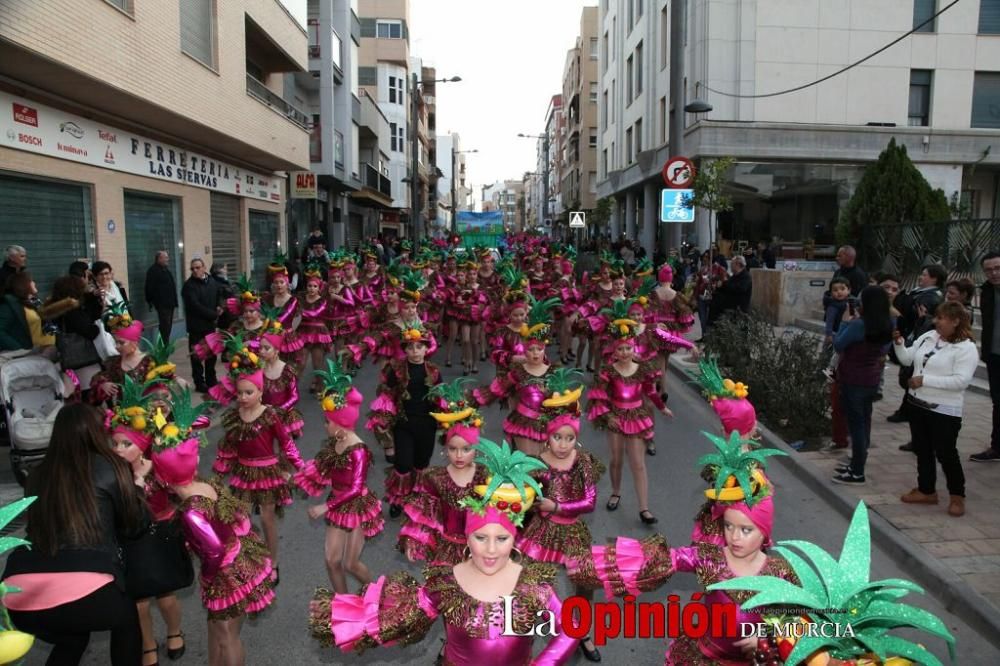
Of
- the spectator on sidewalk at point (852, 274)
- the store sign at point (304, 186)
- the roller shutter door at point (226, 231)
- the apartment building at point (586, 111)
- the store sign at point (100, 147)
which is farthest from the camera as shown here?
the apartment building at point (586, 111)

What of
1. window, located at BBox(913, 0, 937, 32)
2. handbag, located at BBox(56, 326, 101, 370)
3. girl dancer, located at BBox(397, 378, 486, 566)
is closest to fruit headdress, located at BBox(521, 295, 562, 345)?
girl dancer, located at BBox(397, 378, 486, 566)

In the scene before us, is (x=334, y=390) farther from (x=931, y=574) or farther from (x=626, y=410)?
(x=931, y=574)

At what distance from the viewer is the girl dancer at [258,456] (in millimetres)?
5535

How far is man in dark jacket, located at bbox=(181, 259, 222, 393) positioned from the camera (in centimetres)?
1094

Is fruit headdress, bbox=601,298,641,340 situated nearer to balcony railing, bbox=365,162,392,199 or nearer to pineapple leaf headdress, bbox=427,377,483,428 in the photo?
pineapple leaf headdress, bbox=427,377,483,428

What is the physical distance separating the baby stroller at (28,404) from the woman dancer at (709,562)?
5283 mm

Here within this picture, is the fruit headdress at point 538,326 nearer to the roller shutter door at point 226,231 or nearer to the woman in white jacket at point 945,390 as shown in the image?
the woman in white jacket at point 945,390

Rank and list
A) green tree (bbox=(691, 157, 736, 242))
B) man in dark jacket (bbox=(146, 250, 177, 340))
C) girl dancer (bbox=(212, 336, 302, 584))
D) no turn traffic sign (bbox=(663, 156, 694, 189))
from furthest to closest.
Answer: green tree (bbox=(691, 157, 736, 242)) → no turn traffic sign (bbox=(663, 156, 694, 189)) → man in dark jacket (bbox=(146, 250, 177, 340)) → girl dancer (bbox=(212, 336, 302, 584))

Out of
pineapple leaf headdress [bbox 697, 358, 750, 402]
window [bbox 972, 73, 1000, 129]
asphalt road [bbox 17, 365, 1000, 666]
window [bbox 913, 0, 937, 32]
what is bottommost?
asphalt road [bbox 17, 365, 1000, 666]

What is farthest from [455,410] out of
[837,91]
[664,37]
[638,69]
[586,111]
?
[586,111]

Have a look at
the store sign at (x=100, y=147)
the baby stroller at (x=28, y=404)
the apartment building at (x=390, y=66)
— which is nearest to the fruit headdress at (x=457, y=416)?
the baby stroller at (x=28, y=404)

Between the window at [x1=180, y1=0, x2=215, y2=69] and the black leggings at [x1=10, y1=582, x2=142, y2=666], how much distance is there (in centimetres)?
1317

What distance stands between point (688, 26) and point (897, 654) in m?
28.3

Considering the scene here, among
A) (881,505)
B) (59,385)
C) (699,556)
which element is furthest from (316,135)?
(699,556)
